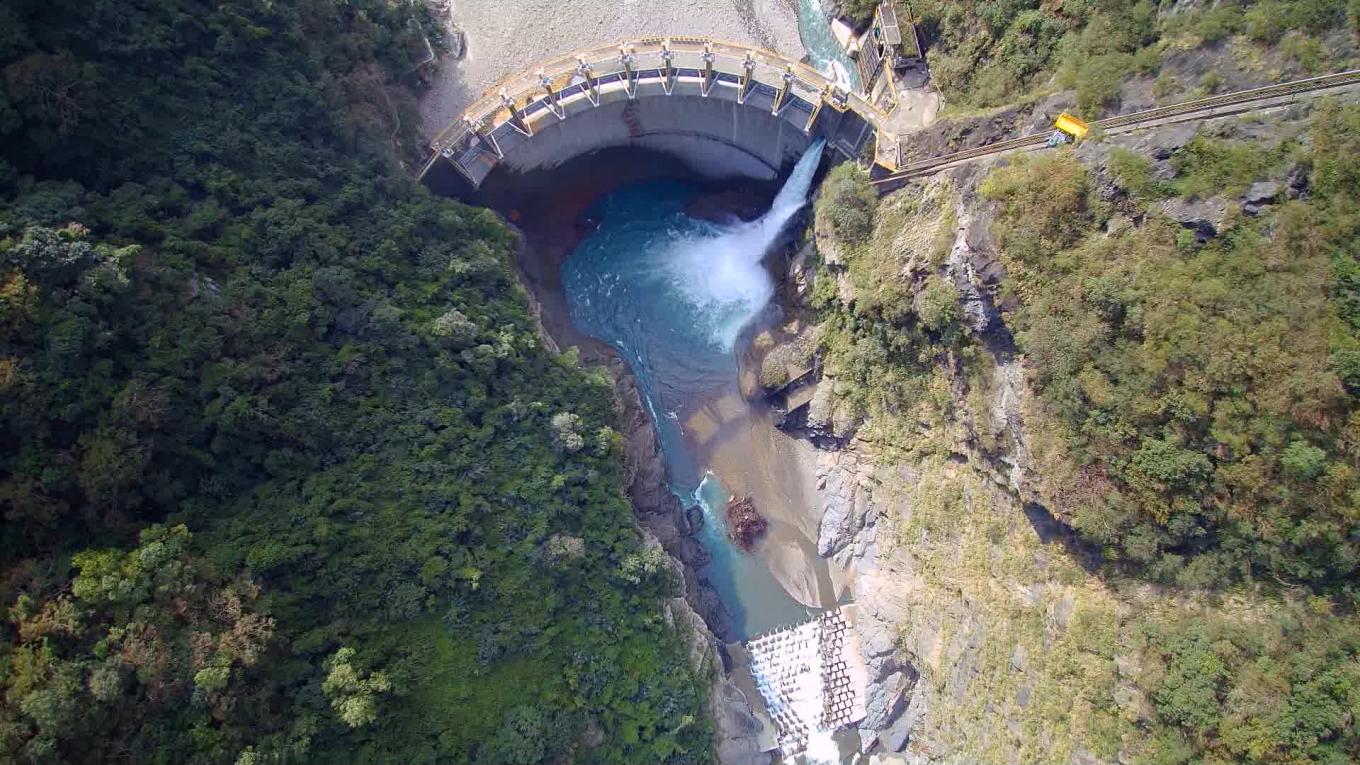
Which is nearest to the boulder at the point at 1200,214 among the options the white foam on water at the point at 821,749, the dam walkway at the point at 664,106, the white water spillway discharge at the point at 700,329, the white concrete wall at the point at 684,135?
the dam walkway at the point at 664,106

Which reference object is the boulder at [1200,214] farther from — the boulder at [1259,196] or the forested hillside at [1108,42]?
the forested hillside at [1108,42]

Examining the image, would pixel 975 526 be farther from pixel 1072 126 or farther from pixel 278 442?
pixel 278 442

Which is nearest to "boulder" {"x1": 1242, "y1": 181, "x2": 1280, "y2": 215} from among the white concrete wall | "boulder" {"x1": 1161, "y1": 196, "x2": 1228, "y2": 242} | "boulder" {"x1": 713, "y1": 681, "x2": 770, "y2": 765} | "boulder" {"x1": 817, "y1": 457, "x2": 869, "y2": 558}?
"boulder" {"x1": 1161, "y1": 196, "x2": 1228, "y2": 242}

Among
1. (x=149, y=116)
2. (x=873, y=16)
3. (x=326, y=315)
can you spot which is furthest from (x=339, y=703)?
(x=873, y=16)

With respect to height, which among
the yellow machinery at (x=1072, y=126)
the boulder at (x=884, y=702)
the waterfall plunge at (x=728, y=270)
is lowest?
the boulder at (x=884, y=702)

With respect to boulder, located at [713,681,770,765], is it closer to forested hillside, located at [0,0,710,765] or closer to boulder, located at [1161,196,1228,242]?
forested hillside, located at [0,0,710,765]

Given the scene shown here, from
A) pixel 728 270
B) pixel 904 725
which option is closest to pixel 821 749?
pixel 904 725

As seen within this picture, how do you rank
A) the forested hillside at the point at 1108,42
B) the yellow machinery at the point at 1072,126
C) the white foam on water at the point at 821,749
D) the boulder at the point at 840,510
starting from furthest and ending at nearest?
the boulder at the point at 840,510 < the white foam on water at the point at 821,749 < the yellow machinery at the point at 1072,126 < the forested hillside at the point at 1108,42

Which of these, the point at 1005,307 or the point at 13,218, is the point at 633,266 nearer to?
the point at 1005,307
